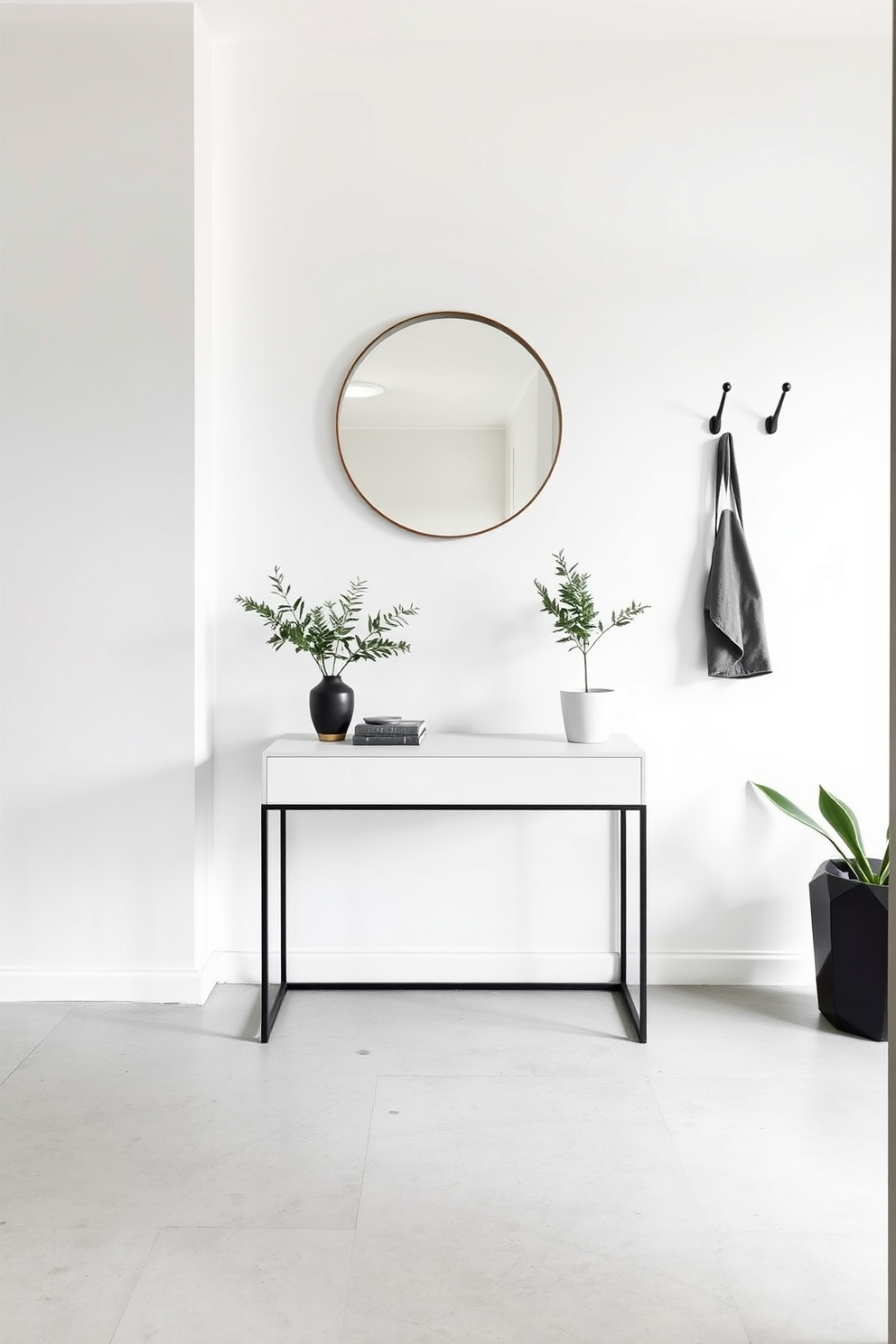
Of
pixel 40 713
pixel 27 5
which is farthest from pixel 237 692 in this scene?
pixel 27 5

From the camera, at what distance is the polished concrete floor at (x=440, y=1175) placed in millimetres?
1567

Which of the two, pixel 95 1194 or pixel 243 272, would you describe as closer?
pixel 95 1194

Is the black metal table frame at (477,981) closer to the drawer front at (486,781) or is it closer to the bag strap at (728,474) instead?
the drawer front at (486,781)

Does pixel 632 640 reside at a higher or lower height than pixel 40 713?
higher

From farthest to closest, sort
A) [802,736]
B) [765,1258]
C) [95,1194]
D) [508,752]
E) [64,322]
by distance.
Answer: [802,736]
[64,322]
[508,752]
[95,1194]
[765,1258]

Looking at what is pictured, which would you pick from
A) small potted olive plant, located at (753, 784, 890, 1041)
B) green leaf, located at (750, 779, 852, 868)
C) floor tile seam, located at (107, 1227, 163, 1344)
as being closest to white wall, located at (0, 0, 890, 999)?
green leaf, located at (750, 779, 852, 868)

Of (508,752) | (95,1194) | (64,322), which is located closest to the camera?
(95,1194)

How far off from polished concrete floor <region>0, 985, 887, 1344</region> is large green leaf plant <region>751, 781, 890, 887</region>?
42 cm

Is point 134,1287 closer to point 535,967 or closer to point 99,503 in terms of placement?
point 535,967

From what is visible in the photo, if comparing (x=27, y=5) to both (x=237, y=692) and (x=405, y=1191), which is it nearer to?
(x=237, y=692)

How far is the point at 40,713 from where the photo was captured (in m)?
2.82

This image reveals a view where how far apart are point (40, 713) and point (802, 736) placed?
2191 millimetres

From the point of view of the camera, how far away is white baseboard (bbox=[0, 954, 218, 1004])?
2.82 m

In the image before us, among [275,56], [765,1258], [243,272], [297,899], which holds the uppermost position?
[275,56]
